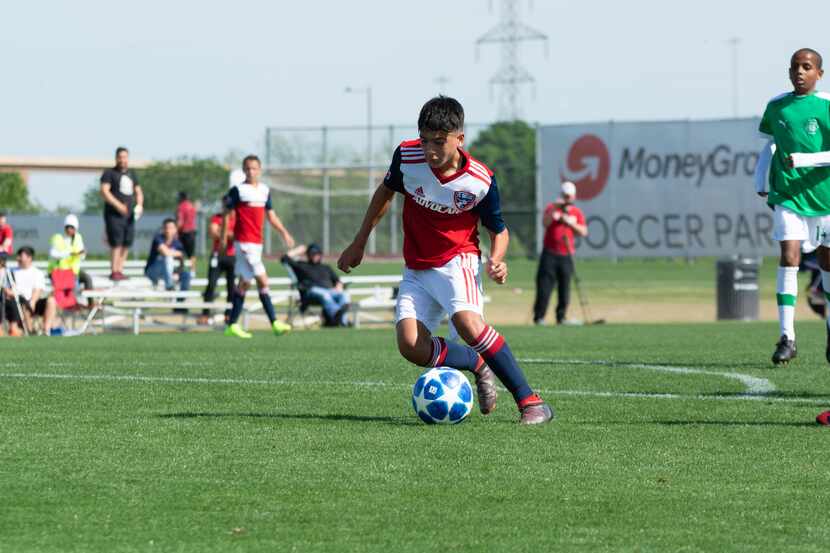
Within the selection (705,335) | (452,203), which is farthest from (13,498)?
(705,335)

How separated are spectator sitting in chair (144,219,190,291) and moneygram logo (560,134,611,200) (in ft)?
77.7

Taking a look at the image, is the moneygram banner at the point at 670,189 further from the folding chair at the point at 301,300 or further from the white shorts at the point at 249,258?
the white shorts at the point at 249,258

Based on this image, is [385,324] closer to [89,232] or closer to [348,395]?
[348,395]

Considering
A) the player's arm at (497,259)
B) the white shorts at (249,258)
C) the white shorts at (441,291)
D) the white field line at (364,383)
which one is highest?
the player's arm at (497,259)

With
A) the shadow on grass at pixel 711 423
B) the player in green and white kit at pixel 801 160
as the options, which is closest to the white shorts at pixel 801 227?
the player in green and white kit at pixel 801 160

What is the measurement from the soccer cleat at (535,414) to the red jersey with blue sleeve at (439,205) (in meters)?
0.88

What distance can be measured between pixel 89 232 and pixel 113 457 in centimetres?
4860

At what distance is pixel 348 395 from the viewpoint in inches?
361

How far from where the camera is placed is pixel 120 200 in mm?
20906

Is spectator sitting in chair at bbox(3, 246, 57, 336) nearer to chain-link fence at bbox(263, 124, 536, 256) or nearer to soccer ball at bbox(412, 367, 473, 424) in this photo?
soccer ball at bbox(412, 367, 473, 424)

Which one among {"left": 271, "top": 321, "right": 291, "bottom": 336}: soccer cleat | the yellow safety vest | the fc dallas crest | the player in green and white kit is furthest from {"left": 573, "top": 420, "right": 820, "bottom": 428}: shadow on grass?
the yellow safety vest

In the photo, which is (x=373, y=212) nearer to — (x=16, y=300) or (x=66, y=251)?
(x=16, y=300)

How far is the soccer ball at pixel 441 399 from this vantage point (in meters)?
7.58

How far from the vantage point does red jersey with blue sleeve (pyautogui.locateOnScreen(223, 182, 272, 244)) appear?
17781 millimetres
